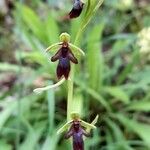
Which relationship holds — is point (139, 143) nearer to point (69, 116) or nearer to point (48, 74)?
point (48, 74)

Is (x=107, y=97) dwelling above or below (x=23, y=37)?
below

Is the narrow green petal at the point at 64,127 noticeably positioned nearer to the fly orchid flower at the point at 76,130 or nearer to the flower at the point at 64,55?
the fly orchid flower at the point at 76,130

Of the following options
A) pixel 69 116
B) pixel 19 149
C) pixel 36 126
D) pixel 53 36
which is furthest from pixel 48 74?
pixel 69 116

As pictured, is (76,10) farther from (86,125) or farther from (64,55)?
(86,125)

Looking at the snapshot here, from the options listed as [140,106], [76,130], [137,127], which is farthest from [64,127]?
[140,106]

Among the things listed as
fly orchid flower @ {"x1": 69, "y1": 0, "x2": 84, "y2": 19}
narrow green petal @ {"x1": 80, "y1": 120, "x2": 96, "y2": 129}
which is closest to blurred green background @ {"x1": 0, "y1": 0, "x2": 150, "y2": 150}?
narrow green petal @ {"x1": 80, "y1": 120, "x2": 96, "y2": 129}

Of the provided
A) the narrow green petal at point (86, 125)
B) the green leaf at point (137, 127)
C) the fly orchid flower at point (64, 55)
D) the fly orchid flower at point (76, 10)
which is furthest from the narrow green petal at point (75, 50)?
the green leaf at point (137, 127)

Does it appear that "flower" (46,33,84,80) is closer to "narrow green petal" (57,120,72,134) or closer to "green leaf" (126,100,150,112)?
"narrow green petal" (57,120,72,134)

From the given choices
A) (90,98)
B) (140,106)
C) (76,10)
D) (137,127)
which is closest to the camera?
(76,10)
